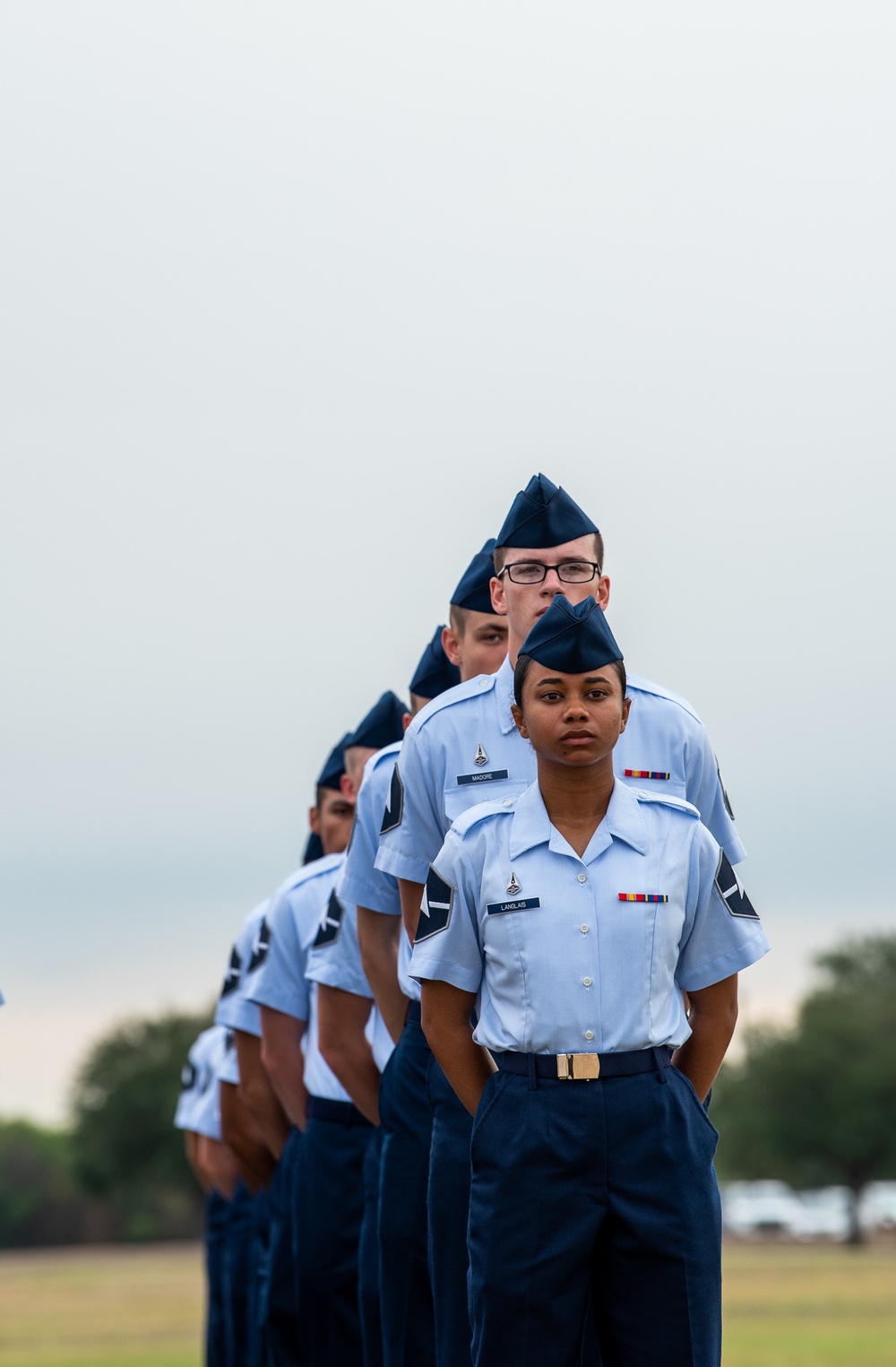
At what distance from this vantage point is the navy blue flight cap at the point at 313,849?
33.0ft

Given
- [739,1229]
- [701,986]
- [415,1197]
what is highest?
[701,986]

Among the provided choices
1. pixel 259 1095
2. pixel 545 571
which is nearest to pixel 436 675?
pixel 545 571

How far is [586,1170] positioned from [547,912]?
0.54 metres

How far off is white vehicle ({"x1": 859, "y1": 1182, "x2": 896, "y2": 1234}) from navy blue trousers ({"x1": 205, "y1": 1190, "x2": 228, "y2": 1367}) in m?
45.7

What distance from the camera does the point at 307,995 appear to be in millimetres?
8438

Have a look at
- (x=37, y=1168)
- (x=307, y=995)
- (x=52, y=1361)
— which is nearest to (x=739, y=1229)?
(x=37, y=1168)

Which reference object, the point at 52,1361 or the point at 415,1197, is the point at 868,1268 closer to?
the point at 52,1361

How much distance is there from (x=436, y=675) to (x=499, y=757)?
204 cm

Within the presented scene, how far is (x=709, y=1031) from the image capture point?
4.45 meters

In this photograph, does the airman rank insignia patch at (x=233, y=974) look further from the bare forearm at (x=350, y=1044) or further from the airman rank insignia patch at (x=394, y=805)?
the airman rank insignia patch at (x=394, y=805)

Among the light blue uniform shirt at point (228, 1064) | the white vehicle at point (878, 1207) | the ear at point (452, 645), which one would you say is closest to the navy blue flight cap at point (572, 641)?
the ear at point (452, 645)

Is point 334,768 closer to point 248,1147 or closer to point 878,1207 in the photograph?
point 248,1147

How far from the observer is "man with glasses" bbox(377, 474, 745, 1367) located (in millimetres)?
4918

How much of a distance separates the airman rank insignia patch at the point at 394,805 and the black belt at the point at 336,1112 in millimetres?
2358
